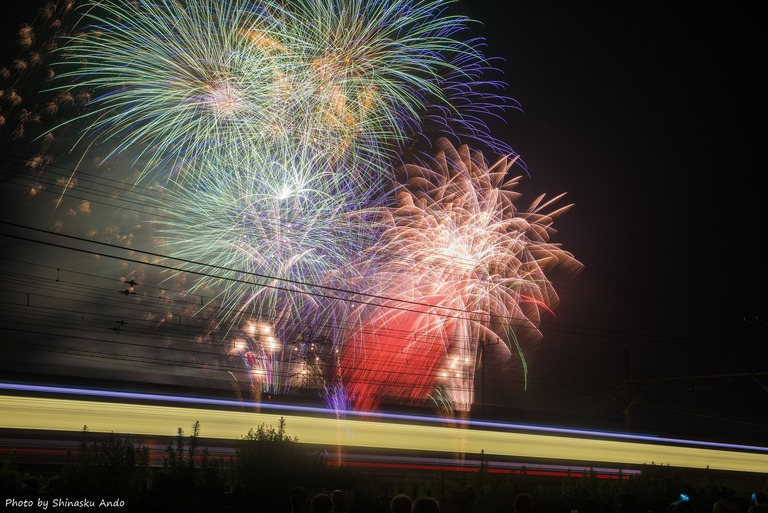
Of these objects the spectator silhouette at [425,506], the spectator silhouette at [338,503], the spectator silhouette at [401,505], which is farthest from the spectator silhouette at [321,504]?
the spectator silhouette at [338,503]

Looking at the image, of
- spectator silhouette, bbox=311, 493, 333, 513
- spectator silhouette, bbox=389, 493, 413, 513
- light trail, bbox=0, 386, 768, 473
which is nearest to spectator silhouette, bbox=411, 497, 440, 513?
spectator silhouette, bbox=389, 493, 413, 513

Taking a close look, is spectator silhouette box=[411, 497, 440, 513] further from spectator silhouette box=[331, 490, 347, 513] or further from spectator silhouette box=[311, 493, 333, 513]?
spectator silhouette box=[331, 490, 347, 513]

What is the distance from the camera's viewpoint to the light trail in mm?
16172

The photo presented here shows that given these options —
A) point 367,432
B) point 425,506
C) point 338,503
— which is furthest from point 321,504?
point 367,432

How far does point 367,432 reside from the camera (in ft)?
68.0

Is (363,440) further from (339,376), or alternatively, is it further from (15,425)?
(15,425)

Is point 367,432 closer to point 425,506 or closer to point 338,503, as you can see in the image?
point 338,503

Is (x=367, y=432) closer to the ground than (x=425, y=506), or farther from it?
farther from it

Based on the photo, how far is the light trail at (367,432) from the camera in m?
16.2

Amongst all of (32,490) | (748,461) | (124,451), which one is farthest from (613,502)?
(748,461)

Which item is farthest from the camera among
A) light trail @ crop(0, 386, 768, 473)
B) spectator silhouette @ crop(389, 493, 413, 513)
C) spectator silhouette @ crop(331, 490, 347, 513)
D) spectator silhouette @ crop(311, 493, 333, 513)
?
light trail @ crop(0, 386, 768, 473)

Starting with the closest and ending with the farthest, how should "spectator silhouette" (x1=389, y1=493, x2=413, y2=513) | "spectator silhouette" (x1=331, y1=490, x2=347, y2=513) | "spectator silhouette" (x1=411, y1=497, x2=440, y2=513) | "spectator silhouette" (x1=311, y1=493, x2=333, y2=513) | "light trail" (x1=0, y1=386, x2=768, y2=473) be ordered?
"spectator silhouette" (x1=411, y1=497, x2=440, y2=513), "spectator silhouette" (x1=389, y1=493, x2=413, y2=513), "spectator silhouette" (x1=311, y1=493, x2=333, y2=513), "spectator silhouette" (x1=331, y1=490, x2=347, y2=513), "light trail" (x1=0, y1=386, x2=768, y2=473)

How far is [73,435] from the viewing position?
16078 mm

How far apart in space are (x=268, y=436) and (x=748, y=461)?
28686 mm
